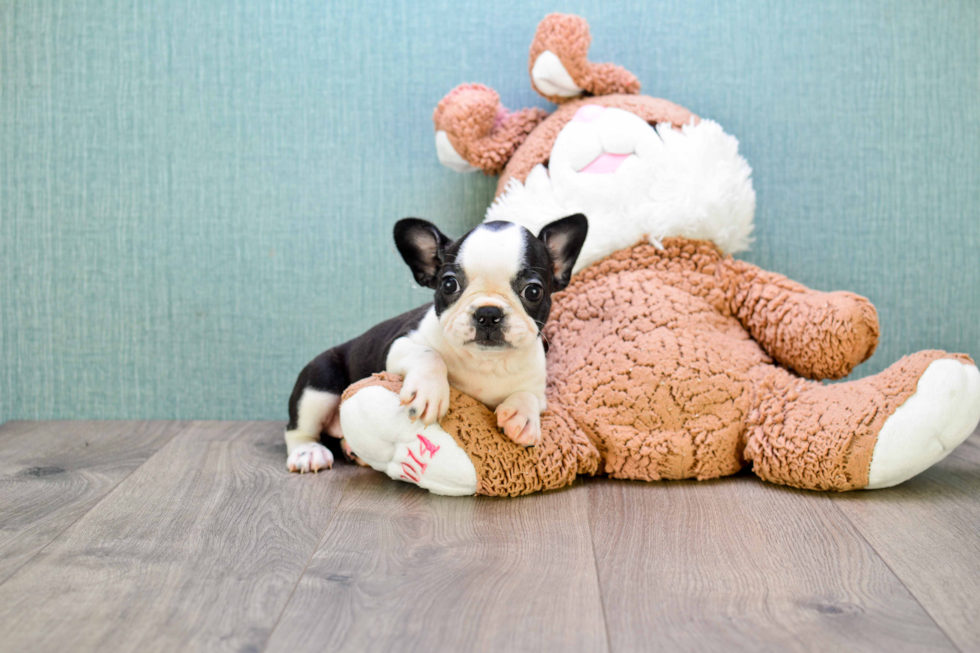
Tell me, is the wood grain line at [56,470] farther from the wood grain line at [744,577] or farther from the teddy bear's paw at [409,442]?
the wood grain line at [744,577]

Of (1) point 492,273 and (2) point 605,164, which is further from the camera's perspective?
(2) point 605,164

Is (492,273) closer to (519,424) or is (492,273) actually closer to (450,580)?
(519,424)

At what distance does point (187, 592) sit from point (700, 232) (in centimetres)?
128

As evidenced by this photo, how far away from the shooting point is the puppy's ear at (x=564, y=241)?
4.90ft

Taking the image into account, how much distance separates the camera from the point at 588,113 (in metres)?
1.84

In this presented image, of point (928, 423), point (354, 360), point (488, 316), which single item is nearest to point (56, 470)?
point (354, 360)

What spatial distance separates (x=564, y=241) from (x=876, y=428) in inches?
26.4

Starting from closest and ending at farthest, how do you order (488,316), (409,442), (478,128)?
(488,316) → (409,442) → (478,128)

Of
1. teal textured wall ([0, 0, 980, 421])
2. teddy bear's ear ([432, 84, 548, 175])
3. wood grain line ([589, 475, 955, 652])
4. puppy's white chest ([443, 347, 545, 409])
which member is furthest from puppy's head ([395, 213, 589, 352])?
teal textured wall ([0, 0, 980, 421])

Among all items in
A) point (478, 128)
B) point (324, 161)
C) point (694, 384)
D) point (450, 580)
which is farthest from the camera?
point (324, 161)

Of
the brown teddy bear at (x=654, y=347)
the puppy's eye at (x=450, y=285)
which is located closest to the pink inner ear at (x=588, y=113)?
the brown teddy bear at (x=654, y=347)

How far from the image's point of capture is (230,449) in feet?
6.13

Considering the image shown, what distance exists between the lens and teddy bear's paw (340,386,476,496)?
1.43 metres

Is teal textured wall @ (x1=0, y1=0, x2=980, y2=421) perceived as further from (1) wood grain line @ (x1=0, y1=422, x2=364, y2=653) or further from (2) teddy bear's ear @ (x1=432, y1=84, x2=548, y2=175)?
(1) wood grain line @ (x1=0, y1=422, x2=364, y2=653)
